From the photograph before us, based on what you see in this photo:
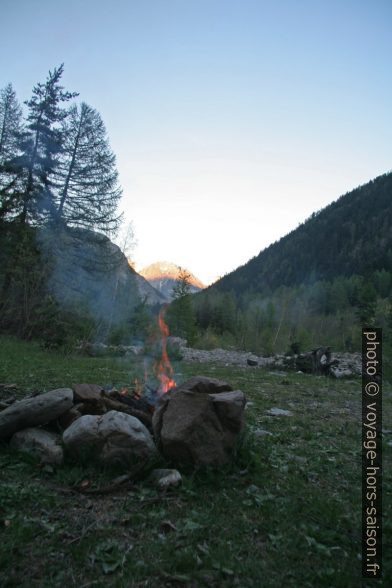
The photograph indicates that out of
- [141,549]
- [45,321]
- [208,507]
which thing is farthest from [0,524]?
[45,321]

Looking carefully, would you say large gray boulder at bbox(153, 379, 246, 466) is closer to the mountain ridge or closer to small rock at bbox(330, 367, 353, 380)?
small rock at bbox(330, 367, 353, 380)

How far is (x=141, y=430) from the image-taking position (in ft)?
18.7

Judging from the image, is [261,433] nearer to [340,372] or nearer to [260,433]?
[260,433]

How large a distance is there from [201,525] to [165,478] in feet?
3.31

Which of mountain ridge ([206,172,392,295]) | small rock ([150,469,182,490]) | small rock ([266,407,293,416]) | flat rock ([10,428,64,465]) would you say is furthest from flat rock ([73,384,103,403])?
mountain ridge ([206,172,392,295])

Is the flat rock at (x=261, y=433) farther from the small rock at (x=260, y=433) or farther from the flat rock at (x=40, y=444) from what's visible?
the flat rock at (x=40, y=444)

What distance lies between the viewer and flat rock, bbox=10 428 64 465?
5434 millimetres

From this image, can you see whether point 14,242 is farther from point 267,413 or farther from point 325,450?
point 325,450

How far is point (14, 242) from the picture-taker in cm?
2370

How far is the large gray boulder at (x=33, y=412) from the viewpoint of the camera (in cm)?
588

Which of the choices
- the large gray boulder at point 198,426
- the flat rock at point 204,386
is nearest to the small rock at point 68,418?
the large gray boulder at point 198,426

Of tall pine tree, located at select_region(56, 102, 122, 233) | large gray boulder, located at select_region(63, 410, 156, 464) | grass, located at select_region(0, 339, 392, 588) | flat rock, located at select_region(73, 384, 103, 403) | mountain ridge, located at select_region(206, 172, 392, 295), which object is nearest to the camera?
grass, located at select_region(0, 339, 392, 588)

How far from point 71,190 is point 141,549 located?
103ft

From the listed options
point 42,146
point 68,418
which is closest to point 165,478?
point 68,418
